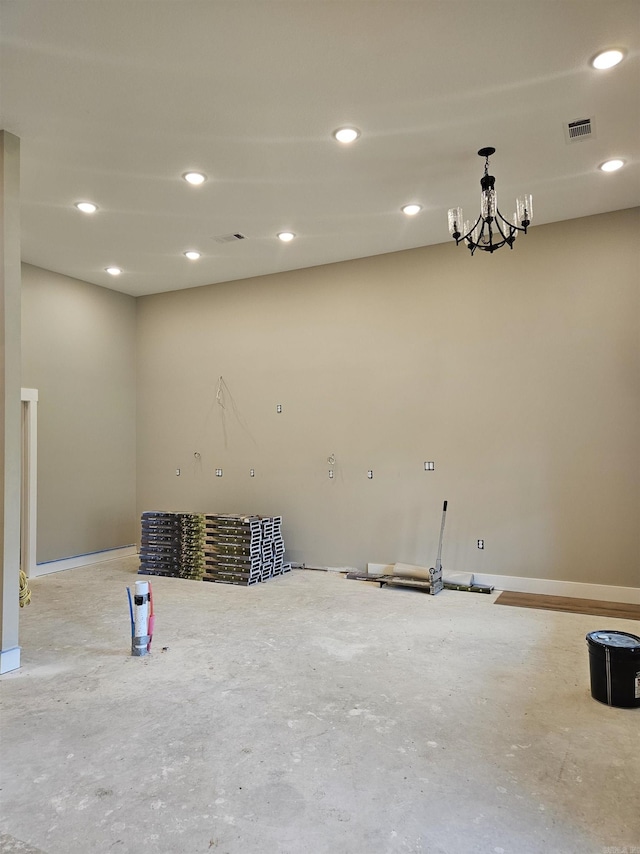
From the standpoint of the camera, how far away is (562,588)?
17.8 feet

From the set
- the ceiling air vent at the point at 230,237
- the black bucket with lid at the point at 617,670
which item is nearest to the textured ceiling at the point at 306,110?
the ceiling air vent at the point at 230,237

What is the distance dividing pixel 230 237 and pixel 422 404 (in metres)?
2.68

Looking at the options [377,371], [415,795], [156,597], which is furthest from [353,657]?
[377,371]

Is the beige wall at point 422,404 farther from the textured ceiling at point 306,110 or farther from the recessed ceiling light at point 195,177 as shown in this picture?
the recessed ceiling light at point 195,177

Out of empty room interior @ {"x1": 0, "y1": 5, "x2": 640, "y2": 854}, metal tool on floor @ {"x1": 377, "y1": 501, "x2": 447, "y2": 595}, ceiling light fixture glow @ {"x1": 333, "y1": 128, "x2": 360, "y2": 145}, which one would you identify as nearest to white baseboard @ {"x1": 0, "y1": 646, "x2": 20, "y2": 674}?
empty room interior @ {"x1": 0, "y1": 5, "x2": 640, "y2": 854}

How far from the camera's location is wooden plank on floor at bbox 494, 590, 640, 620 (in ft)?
15.8

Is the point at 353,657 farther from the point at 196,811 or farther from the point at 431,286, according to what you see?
the point at 431,286

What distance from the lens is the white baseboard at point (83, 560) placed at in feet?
21.5

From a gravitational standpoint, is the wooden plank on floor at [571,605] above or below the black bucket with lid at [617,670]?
below

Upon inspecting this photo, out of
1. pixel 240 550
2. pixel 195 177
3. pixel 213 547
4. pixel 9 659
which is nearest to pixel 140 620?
pixel 9 659

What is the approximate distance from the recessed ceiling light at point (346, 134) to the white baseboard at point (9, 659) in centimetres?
400

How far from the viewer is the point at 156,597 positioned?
18.0 feet

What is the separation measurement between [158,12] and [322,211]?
8.34 feet

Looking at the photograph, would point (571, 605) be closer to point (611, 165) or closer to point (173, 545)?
point (611, 165)
